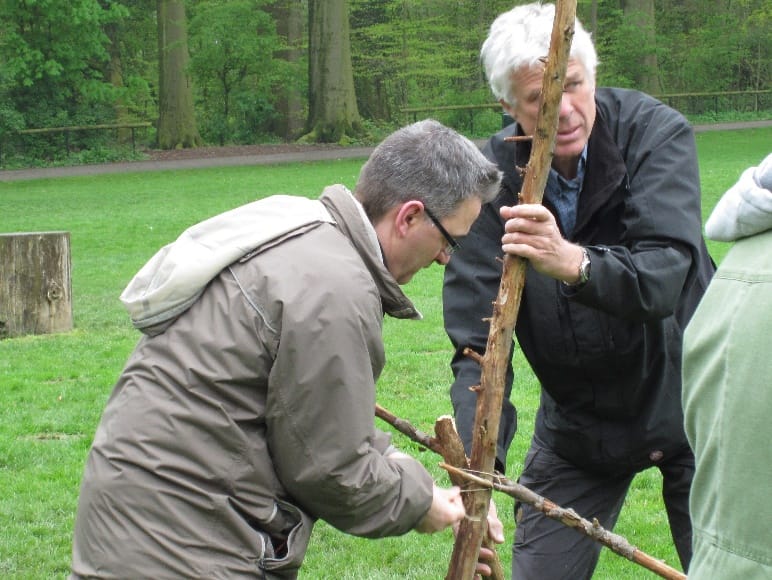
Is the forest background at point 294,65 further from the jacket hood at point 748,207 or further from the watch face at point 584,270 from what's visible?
the jacket hood at point 748,207

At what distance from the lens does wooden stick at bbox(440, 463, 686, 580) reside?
2.82 m

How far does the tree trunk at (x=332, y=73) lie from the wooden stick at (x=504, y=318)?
30.6 metres

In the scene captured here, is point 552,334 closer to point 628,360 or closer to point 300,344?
point 628,360

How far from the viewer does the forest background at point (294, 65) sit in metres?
34.1

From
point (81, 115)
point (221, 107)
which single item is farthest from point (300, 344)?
point (221, 107)

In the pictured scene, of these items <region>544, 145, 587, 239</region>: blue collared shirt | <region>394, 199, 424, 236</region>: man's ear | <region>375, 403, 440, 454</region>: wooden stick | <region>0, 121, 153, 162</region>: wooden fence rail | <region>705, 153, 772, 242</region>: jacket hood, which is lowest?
<region>0, 121, 153, 162</region>: wooden fence rail

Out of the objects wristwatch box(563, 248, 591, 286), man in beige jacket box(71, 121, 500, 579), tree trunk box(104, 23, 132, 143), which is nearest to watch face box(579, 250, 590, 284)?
wristwatch box(563, 248, 591, 286)

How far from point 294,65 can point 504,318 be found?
36.8 metres

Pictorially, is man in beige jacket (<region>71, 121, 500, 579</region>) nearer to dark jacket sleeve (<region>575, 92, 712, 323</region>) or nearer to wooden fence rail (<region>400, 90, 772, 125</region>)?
dark jacket sleeve (<region>575, 92, 712, 323</region>)

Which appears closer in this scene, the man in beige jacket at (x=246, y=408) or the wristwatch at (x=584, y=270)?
the man in beige jacket at (x=246, y=408)

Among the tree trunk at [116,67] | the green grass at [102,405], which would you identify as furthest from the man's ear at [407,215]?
the tree trunk at [116,67]

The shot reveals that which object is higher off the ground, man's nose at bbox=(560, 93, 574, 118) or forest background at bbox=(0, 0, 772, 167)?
man's nose at bbox=(560, 93, 574, 118)

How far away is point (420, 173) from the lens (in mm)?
2801

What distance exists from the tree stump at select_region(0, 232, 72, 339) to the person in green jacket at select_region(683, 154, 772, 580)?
30.4 ft
